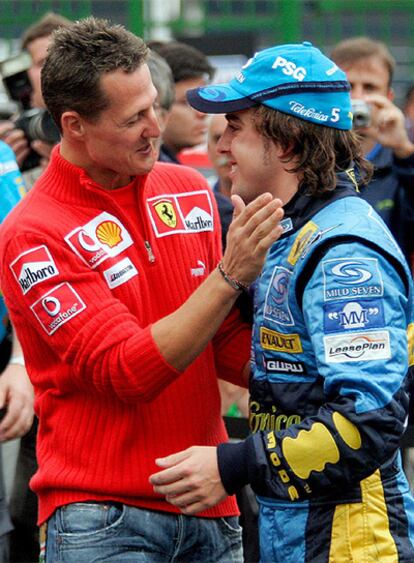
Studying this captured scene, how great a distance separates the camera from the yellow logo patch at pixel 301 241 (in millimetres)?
2686

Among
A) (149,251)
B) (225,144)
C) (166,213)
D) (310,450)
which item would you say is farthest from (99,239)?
(310,450)

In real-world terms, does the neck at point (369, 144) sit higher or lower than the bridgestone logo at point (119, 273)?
lower

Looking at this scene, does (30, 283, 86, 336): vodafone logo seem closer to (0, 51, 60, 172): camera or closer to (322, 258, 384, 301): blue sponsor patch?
(322, 258, 384, 301): blue sponsor patch

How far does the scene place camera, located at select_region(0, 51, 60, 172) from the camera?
4.82m

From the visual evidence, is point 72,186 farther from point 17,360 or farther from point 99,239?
point 17,360

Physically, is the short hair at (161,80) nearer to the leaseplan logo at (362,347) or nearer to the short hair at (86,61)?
the short hair at (86,61)

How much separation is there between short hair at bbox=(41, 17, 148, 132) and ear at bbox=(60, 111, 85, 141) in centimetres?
2

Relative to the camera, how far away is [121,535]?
3045 millimetres

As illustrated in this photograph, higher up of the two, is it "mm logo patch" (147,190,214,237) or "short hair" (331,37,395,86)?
"mm logo patch" (147,190,214,237)

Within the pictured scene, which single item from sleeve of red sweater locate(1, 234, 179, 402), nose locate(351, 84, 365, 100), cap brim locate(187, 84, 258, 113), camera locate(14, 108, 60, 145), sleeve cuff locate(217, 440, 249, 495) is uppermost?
cap brim locate(187, 84, 258, 113)

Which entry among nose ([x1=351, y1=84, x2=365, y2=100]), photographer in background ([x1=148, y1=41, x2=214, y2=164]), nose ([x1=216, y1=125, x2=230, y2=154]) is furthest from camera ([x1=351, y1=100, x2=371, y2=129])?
nose ([x1=216, y1=125, x2=230, y2=154])

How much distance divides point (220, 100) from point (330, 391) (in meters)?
0.79

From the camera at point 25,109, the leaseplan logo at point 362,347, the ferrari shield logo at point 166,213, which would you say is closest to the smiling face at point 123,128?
the ferrari shield logo at point 166,213

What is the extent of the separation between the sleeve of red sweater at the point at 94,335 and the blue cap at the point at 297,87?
57 centimetres
